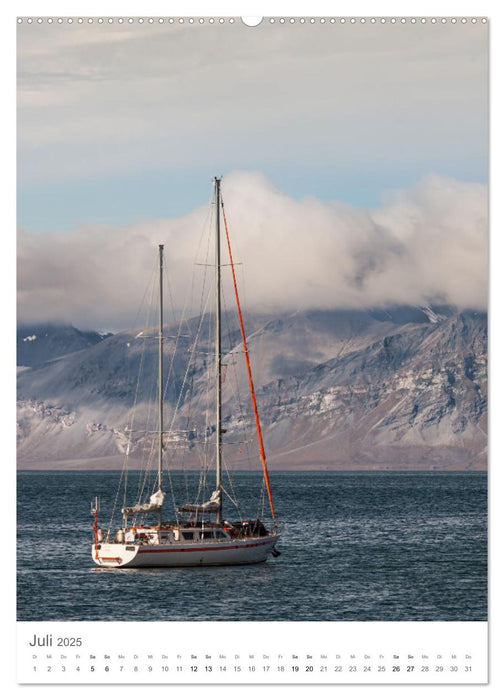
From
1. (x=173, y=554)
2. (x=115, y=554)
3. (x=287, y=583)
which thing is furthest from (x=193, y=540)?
(x=287, y=583)

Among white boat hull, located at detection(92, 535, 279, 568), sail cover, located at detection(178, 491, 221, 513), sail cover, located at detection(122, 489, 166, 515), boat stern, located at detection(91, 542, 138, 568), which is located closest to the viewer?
white boat hull, located at detection(92, 535, 279, 568)

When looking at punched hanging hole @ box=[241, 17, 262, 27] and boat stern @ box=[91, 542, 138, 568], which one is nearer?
punched hanging hole @ box=[241, 17, 262, 27]

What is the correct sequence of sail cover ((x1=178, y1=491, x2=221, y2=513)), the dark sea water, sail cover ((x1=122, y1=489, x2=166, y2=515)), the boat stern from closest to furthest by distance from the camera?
the dark sea water, the boat stern, sail cover ((x1=178, y1=491, x2=221, y2=513)), sail cover ((x1=122, y1=489, x2=166, y2=515))

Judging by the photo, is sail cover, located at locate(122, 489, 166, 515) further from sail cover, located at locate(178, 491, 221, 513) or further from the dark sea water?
the dark sea water

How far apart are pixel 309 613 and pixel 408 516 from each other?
9810 centimetres

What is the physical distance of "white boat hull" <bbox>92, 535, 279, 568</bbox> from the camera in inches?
2721
